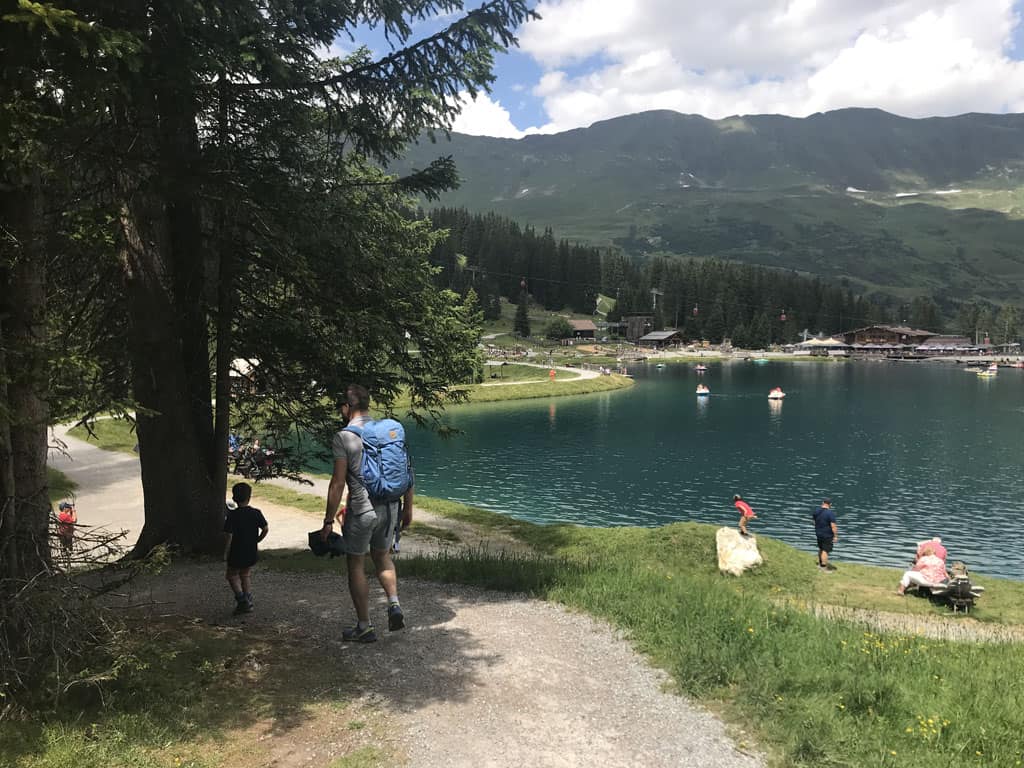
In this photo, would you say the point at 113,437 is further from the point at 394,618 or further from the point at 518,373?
the point at 518,373

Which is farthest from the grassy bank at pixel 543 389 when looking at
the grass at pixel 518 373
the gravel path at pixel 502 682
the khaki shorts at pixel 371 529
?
the khaki shorts at pixel 371 529

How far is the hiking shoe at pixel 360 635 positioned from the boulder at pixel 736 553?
40.3 feet

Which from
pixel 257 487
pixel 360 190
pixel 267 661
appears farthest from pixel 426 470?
pixel 267 661

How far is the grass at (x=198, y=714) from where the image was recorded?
479 centimetres

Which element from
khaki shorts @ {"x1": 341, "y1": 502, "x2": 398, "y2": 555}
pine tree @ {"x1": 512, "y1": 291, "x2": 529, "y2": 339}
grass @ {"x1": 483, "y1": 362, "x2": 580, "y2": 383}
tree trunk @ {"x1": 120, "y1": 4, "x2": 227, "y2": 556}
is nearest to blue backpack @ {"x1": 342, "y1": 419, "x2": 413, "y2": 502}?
khaki shorts @ {"x1": 341, "y1": 502, "x2": 398, "y2": 555}

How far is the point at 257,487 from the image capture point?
27.8 metres

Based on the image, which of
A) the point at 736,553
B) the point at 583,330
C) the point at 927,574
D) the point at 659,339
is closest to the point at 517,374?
the point at 583,330

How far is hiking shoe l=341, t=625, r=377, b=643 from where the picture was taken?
7.30m

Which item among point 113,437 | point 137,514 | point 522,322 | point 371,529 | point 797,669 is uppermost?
point 522,322

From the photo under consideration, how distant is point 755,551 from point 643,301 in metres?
184

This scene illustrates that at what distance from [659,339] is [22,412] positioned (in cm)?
18309

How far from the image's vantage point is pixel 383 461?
7.06 meters

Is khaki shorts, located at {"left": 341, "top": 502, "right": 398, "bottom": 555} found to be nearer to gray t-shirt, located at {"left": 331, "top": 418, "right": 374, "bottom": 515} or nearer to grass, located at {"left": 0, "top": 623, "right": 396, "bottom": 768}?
gray t-shirt, located at {"left": 331, "top": 418, "right": 374, "bottom": 515}

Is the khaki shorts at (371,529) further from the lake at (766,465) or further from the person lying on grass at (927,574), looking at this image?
the lake at (766,465)
